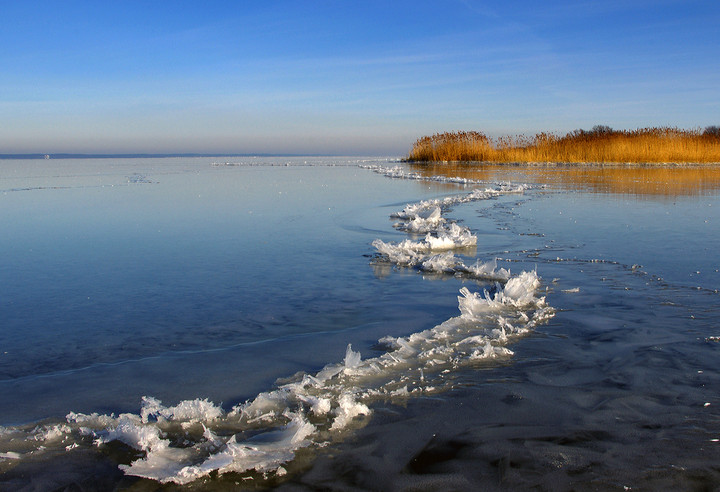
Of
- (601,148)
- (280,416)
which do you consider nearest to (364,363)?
(280,416)

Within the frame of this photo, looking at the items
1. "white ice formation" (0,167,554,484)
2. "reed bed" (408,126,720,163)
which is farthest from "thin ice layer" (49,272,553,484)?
"reed bed" (408,126,720,163)

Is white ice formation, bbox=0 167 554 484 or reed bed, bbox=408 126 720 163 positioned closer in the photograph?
white ice formation, bbox=0 167 554 484

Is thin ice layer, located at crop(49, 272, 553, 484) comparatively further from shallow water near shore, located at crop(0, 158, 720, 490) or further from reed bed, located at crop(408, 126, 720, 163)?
reed bed, located at crop(408, 126, 720, 163)

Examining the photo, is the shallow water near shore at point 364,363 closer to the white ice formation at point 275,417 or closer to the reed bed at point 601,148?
the white ice formation at point 275,417

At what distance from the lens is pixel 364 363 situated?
9.71 ft

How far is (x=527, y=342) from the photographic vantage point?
3.29m

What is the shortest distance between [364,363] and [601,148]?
31611mm

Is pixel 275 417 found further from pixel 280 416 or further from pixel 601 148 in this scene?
pixel 601 148

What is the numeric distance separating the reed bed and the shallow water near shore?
85.6 feet

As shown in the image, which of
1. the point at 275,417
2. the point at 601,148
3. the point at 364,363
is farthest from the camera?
the point at 601,148

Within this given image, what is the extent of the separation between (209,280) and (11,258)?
268 cm

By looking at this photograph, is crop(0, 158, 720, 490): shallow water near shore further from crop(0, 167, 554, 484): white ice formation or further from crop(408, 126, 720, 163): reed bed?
crop(408, 126, 720, 163): reed bed

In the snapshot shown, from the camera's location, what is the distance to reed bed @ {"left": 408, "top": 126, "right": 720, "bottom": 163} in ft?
97.8

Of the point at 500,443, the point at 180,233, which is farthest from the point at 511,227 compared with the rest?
the point at 500,443
